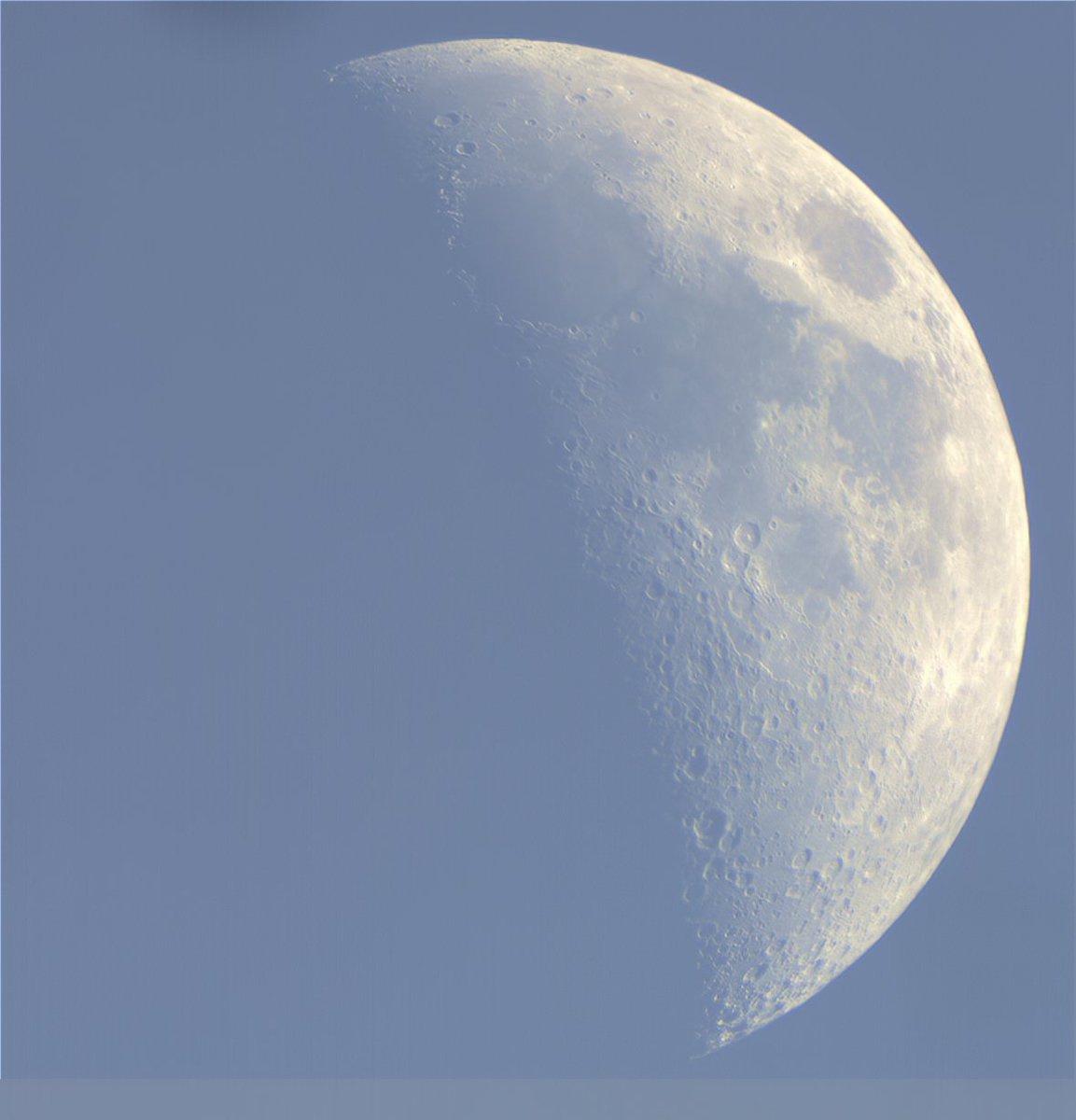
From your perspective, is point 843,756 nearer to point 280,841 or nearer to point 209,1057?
point 280,841

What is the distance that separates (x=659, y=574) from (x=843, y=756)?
1463 mm

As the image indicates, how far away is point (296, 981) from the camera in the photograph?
26.3 feet

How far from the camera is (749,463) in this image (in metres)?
7.94

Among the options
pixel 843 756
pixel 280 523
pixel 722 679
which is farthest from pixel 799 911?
pixel 280 523

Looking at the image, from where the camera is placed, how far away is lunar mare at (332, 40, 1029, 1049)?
7879 millimetres

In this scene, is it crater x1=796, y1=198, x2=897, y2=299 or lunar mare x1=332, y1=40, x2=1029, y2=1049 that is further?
crater x1=796, y1=198, x2=897, y2=299

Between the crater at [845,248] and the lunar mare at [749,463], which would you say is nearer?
the lunar mare at [749,463]

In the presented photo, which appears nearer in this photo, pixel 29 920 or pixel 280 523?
pixel 280 523

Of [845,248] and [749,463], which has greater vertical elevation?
[845,248]

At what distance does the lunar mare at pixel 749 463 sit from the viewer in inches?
310

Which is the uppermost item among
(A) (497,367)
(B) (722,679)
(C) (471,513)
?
(A) (497,367)

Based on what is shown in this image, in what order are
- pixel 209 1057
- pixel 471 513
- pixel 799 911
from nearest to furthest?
1. pixel 471 513
2. pixel 209 1057
3. pixel 799 911

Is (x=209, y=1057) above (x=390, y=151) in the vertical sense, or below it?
below

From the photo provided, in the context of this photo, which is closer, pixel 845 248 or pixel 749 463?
pixel 749 463
